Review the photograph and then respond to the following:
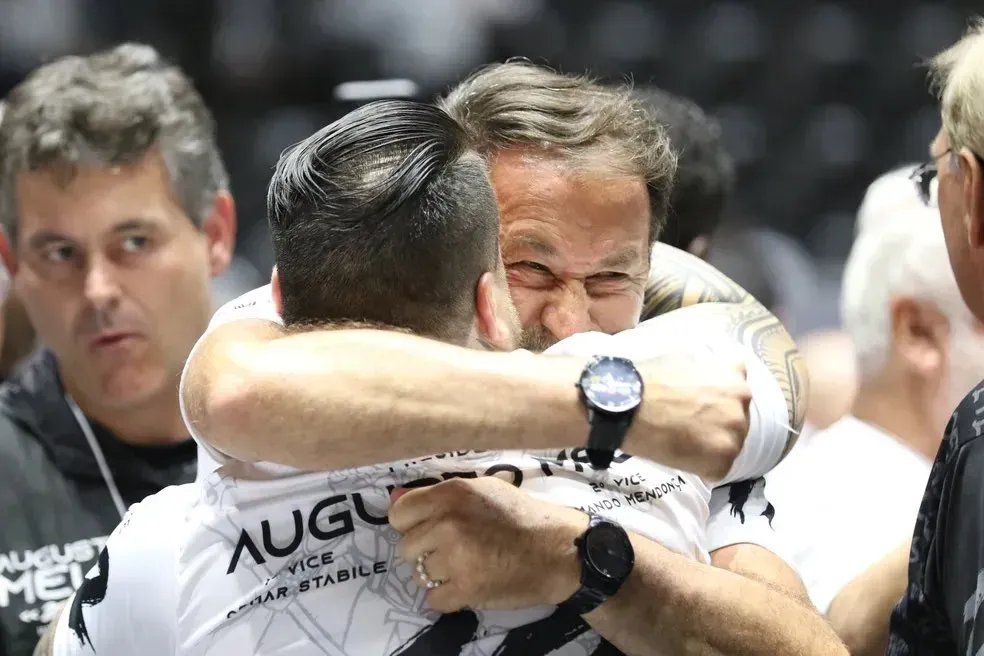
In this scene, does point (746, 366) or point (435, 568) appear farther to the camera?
point (746, 366)

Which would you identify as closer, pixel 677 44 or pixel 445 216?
pixel 445 216

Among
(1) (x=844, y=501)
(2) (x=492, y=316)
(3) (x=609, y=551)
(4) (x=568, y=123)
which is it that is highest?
(4) (x=568, y=123)

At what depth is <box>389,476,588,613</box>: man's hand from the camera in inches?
47.3

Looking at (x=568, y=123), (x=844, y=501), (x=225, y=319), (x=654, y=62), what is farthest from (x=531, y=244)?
(x=654, y=62)

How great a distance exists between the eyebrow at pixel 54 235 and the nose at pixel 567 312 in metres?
1.00

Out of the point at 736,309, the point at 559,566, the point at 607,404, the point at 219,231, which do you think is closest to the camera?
the point at 607,404

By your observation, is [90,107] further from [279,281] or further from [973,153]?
[973,153]

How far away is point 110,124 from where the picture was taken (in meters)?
2.22

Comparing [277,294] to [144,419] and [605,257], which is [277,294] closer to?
[605,257]

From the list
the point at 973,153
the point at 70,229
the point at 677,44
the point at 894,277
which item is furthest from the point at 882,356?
the point at 677,44

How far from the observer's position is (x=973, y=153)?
4.81 ft

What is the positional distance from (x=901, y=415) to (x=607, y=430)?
1.34 m

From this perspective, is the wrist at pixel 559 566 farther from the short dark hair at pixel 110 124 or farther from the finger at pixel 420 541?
the short dark hair at pixel 110 124

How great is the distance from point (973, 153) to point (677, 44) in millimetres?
3961
